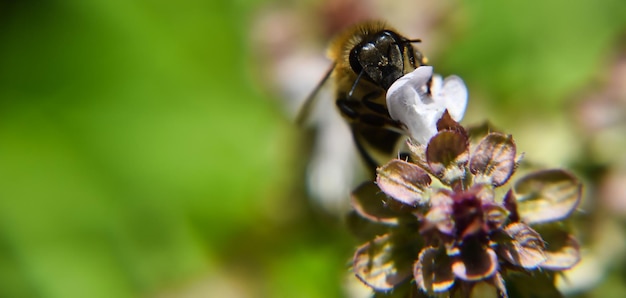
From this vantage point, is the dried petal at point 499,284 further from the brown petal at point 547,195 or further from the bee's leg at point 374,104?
the bee's leg at point 374,104

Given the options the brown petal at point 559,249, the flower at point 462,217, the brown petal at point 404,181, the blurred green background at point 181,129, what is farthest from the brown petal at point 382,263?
the blurred green background at point 181,129

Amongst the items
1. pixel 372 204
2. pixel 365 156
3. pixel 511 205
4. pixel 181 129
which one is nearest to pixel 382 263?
pixel 372 204

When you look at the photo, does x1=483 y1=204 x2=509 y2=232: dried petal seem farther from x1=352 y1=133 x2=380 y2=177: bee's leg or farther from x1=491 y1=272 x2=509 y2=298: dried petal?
x1=352 y1=133 x2=380 y2=177: bee's leg

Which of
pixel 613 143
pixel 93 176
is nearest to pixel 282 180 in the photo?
pixel 93 176

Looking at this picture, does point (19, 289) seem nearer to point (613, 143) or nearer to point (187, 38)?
point (187, 38)

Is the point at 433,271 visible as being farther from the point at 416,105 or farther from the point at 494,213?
the point at 416,105

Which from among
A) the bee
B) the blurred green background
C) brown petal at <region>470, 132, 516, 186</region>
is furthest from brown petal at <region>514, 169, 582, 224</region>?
the blurred green background
